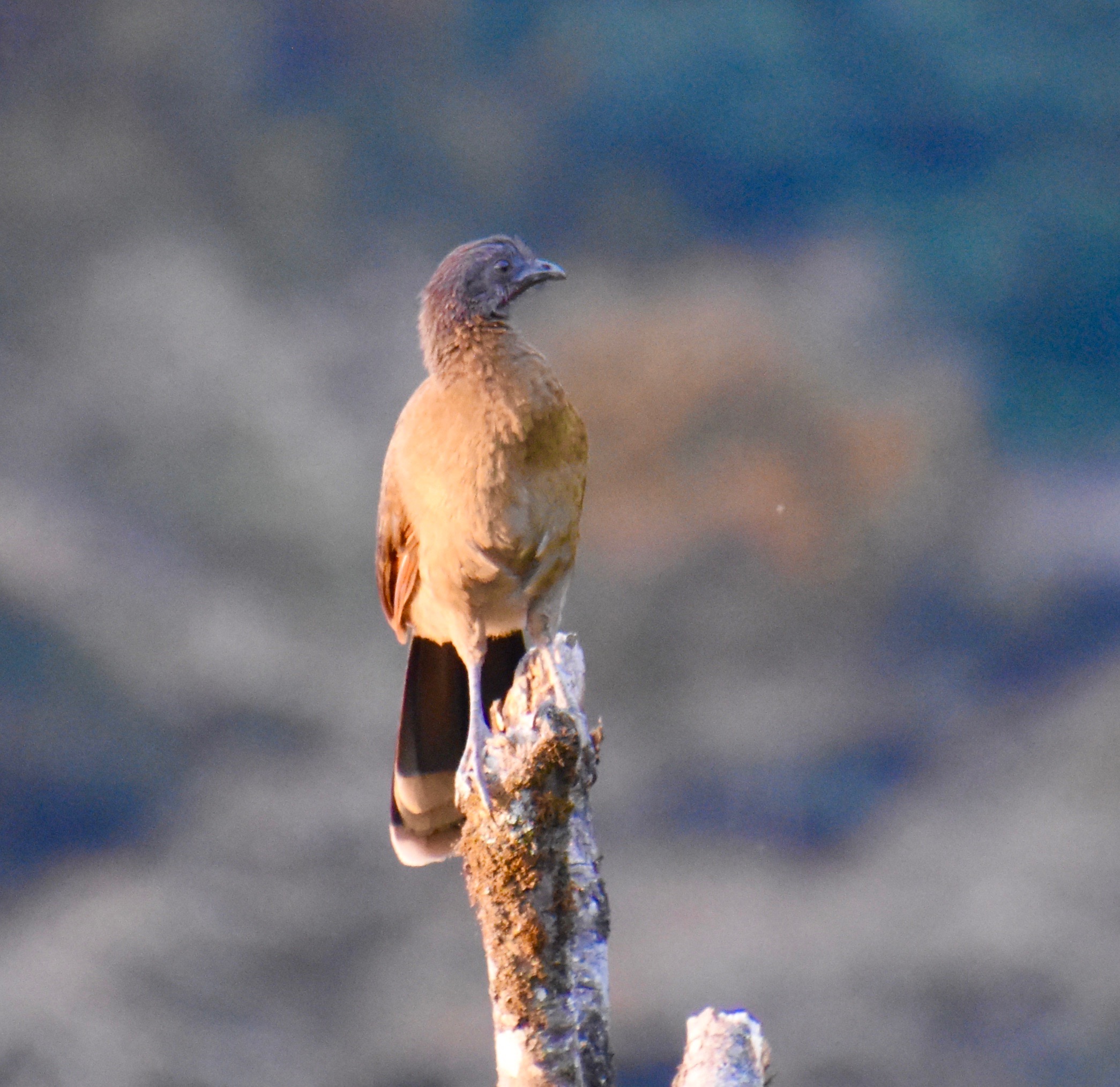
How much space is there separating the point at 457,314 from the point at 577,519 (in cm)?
99

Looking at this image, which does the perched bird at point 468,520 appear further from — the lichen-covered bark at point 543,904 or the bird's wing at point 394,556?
the lichen-covered bark at point 543,904

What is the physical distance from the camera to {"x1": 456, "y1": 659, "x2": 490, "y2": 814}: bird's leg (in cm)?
407

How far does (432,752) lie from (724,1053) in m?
1.88

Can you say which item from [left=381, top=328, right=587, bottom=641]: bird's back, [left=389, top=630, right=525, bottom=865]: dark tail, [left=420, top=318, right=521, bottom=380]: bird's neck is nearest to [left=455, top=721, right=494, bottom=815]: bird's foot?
[left=381, top=328, right=587, bottom=641]: bird's back

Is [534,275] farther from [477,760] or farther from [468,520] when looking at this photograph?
[477,760]

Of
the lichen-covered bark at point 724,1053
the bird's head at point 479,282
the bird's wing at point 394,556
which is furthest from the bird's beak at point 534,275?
the lichen-covered bark at point 724,1053

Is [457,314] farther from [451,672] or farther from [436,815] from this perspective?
[436,815]

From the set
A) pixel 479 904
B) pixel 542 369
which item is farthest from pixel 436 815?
pixel 542 369

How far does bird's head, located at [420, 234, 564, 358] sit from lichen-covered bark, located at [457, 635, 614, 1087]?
5.88ft

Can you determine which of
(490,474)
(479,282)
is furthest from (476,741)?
(479,282)

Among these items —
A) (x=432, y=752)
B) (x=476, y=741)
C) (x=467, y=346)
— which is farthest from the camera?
(x=432, y=752)

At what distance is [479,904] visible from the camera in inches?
160

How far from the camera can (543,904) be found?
395 centimetres

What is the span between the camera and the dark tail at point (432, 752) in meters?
5.27
